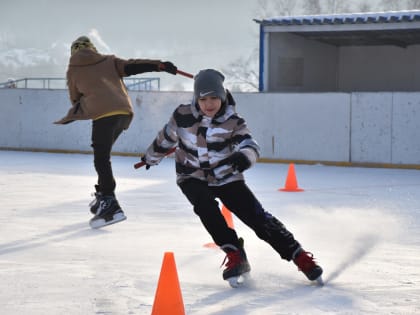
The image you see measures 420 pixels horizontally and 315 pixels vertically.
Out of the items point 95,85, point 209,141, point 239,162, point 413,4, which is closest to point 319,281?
point 239,162

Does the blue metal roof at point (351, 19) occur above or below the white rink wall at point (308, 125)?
above

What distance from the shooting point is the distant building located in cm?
1703

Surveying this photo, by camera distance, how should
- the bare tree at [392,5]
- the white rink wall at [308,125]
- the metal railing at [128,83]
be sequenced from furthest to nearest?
the bare tree at [392,5] → the metal railing at [128,83] → the white rink wall at [308,125]

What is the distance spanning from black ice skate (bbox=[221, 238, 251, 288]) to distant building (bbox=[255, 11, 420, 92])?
13.1 metres

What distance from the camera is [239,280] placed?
14.2 ft

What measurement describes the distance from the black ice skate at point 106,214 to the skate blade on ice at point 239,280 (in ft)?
7.02

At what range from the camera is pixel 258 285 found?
425 centimetres

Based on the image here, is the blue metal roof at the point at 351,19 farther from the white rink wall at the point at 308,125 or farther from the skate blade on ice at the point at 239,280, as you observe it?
the skate blade on ice at the point at 239,280

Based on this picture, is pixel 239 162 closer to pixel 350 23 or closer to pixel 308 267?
A: pixel 308 267

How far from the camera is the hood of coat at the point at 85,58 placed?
646 centimetres

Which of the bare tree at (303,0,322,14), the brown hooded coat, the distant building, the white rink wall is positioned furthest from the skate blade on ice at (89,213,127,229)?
the bare tree at (303,0,322,14)

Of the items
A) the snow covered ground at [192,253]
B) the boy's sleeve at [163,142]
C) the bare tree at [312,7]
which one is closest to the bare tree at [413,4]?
the bare tree at [312,7]

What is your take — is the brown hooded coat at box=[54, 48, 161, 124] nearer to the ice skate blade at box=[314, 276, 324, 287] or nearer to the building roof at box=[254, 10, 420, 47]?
the ice skate blade at box=[314, 276, 324, 287]

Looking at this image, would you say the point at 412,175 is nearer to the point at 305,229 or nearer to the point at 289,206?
the point at 289,206
